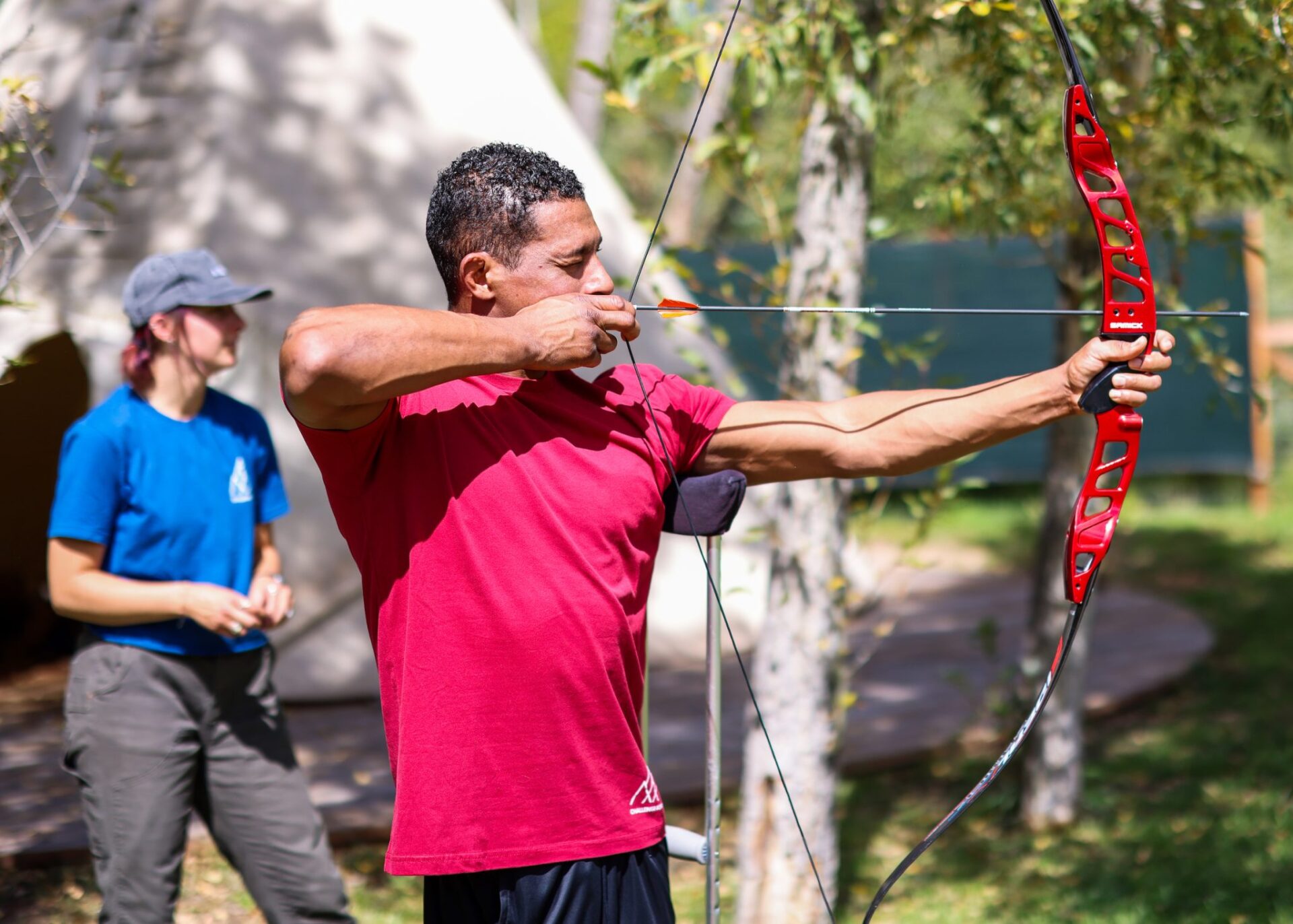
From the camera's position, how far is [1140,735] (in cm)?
562

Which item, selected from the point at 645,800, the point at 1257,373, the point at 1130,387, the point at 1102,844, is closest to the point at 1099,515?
the point at 1130,387

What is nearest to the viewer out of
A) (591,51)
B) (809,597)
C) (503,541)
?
(503,541)

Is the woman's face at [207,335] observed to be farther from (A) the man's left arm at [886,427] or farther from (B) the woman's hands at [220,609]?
(A) the man's left arm at [886,427]

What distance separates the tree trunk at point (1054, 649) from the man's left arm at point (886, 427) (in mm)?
2375

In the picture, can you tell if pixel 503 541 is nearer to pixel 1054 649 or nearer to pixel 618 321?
pixel 618 321

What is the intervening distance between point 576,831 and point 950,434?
0.84m

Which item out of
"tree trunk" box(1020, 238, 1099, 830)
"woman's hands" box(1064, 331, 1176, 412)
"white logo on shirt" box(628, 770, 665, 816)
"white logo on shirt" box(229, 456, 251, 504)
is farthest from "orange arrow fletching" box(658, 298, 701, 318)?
"tree trunk" box(1020, 238, 1099, 830)

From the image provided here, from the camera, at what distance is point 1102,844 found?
14.4ft

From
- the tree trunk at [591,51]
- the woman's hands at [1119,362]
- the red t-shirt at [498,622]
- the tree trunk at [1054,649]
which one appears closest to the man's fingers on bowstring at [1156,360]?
the woman's hands at [1119,362]

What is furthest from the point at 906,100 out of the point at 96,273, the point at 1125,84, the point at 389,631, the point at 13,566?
the point at 13,566

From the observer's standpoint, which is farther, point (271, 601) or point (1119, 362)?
point (271, 601)

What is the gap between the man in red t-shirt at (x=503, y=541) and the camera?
179 cm

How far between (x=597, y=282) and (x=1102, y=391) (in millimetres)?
764

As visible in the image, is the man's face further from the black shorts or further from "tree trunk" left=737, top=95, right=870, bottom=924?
"tree trunk" left=737, top=95, right=870, bottom=924
